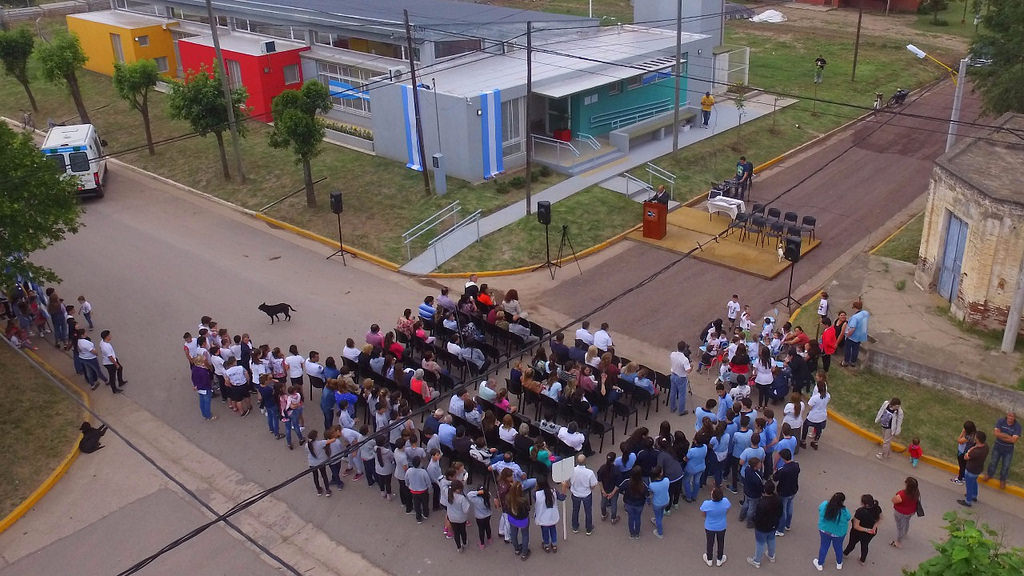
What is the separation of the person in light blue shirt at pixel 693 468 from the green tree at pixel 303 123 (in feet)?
52.1

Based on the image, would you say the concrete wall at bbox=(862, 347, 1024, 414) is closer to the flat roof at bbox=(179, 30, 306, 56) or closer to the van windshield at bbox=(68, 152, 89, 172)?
the van windshield at bbox=(68, 152, 89, 172)

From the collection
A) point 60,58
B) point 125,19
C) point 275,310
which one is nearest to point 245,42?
point 60,58

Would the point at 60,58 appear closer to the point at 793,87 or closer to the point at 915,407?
the point at 793,87

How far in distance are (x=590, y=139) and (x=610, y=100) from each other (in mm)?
2032

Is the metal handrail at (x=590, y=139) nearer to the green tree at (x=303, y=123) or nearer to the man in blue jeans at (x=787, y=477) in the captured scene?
the green tree at (x=303, y=123)

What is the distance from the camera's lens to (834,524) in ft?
37.7

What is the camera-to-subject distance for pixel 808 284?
68.7 feet

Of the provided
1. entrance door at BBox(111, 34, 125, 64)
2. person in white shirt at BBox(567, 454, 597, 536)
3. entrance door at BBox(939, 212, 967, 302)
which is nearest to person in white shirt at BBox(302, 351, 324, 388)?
person in white shirt at BBox(567, 454, 597, 536)

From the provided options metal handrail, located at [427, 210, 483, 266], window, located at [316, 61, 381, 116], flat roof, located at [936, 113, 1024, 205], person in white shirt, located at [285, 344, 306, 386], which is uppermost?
flat roof, located at [936, 113, 1024, 205]

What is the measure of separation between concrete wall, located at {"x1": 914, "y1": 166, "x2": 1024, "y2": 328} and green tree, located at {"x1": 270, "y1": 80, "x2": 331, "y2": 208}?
16448 millimetres

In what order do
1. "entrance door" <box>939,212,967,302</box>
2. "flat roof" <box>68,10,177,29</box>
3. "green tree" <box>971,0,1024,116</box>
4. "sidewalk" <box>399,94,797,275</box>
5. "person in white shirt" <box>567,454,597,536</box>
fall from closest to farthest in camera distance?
"person in white shirt" <box>567,454,597,536</box> < "entrance door" <box>939,212,967,302</box> < "sidewalk" <box>399,94,797,275</box> < "green tree" <box>971,0,1024,116</box> < "flat roof" <box>68,10,177,29</box>

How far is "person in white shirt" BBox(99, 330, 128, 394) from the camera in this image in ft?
55.9

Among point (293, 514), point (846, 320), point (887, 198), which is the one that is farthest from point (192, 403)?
point (887, 198)

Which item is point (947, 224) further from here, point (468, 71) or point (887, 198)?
point (468, 71)
